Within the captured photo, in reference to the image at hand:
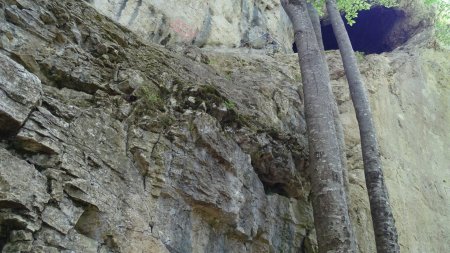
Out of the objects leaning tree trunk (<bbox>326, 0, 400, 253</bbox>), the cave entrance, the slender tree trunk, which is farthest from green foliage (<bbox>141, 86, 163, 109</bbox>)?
the cave entrance

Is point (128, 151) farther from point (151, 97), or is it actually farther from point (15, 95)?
point (15, 95)

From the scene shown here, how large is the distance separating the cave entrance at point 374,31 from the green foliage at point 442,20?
1.96 metres

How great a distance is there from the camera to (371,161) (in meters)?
10.8

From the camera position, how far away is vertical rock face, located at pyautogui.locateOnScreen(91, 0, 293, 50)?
50.1 feet

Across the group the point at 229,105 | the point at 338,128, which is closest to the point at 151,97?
the point at 229,105

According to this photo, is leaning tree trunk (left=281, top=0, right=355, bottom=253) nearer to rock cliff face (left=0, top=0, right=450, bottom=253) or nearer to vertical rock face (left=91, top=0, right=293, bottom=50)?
rock cliff face (left=0, top=0, right=450, bottom=253)

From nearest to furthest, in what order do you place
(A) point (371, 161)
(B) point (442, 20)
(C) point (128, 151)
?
(C) point (128, 151) → (A) point (371, 161) → (B) point (442, 20)

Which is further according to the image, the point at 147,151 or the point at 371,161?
the point at 371,161

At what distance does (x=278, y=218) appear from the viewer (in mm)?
10016

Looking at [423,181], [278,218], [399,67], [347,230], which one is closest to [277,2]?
[399,67]

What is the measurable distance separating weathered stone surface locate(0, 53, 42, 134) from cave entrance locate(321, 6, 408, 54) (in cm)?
2098

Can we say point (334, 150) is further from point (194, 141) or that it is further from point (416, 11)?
point (416, 11)

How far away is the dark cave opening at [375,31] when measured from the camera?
939 inches

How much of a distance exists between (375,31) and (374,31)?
7cm
